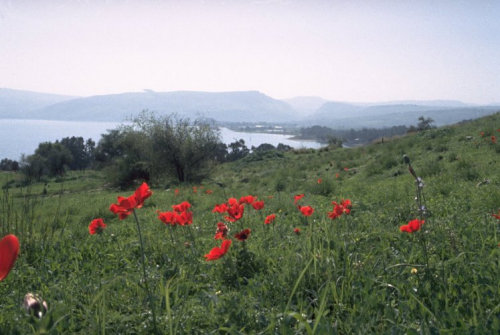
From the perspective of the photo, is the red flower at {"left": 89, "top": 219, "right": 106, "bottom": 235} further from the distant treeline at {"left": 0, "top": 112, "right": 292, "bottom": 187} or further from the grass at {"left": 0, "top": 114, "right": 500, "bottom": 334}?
the distant treeline at {"left": 0, "top": 112, "right": 292, "bottom": 187}

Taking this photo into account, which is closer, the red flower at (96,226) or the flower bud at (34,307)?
the flower bud at (34,307)

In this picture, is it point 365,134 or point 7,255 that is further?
point 365,134

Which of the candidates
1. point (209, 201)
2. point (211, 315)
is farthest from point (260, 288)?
point (209, 201)

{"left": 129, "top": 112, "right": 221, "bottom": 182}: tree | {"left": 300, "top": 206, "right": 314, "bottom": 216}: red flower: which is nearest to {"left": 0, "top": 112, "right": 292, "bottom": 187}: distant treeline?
{"left": 129, "top": 112, "right": 221, "bottom": 182}: tree

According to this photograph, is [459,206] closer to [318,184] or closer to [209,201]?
[318,184]

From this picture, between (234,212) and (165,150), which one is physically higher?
(234,212)

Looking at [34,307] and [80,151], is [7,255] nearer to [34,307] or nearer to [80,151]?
[34,307]

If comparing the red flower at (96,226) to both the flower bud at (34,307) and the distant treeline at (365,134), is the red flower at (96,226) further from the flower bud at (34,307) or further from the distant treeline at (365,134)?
the distant treeline at (365,134)

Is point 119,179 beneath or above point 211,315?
beneath

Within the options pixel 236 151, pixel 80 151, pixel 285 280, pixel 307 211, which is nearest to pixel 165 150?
pixel 307 211

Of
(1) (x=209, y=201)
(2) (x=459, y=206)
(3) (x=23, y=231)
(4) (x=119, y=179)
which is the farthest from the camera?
(4) (x=119, y=179)

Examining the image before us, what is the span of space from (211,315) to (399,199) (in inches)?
169

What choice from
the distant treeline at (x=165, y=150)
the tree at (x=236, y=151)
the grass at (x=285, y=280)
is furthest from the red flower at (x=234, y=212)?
the tree at (x=236, y=151)

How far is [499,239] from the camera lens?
2859 mm
